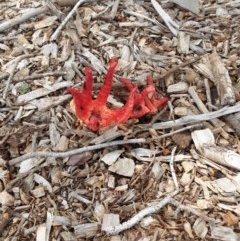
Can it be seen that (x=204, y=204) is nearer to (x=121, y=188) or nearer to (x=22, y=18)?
(x=121, y=188)

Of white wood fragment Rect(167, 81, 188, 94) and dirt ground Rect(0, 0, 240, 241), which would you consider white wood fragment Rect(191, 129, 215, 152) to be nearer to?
dirt ground Rect(0, 0, 240, 241)

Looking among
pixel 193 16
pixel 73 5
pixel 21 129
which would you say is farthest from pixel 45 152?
pixel 193 16

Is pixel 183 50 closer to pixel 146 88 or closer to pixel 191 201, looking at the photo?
pixel 146 88

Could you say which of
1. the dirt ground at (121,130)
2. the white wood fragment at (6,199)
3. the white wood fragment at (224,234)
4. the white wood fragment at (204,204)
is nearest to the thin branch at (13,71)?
the dirt ground at (121,130)

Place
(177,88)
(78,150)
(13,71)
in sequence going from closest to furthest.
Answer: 1. (78,150)
2. (177,88)
3. (13,71)

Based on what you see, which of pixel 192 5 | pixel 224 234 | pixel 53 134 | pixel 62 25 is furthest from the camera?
pixel 192 5

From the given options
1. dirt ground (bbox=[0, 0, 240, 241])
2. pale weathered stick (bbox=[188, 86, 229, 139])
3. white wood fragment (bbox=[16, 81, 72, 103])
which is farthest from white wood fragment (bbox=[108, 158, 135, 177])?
white wood fragment (bbox=[16, 81, 72, 103])

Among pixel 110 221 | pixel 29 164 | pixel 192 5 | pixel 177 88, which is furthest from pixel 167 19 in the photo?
pixel 110 221
